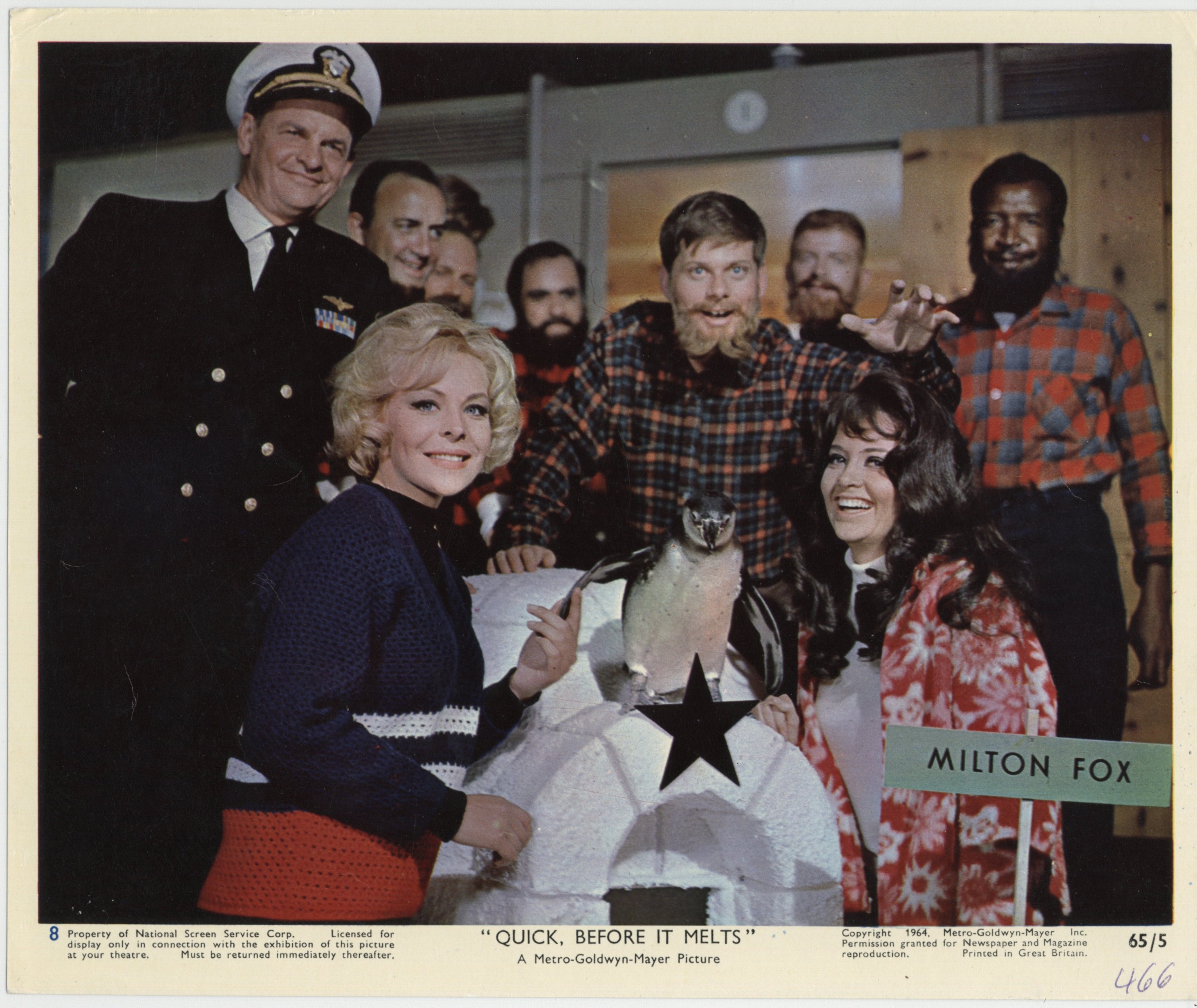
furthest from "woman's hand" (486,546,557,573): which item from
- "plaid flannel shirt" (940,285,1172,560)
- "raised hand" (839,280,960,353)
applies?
"plaid flannel shirt" (940,285,1172,560)

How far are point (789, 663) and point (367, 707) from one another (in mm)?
797

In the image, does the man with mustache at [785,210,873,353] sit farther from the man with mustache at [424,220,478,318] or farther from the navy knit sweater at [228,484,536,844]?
the navy knit sweater at [228,484,536,844]

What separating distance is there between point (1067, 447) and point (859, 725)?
0.67m

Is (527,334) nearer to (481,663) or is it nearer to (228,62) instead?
(481,663)

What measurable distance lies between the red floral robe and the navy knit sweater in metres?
0.70

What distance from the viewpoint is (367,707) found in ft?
5.97

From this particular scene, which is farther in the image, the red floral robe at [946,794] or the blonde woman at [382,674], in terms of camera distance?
the red floral robe at [946,794]

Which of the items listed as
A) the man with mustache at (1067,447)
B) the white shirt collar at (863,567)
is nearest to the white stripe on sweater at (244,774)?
the white shirt collar at (863,567)

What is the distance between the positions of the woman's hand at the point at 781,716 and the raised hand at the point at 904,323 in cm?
70

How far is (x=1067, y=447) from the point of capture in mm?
2082

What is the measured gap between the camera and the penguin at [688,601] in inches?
78.9

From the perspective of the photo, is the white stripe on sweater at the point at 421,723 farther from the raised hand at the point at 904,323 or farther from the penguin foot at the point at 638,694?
the raised hand at the point at 904,323

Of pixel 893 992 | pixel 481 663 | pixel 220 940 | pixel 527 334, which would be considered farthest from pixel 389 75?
pixel 893 992

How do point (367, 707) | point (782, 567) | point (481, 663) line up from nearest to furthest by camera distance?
point (367, 707) → point (481, 663) → point (782, 567)
